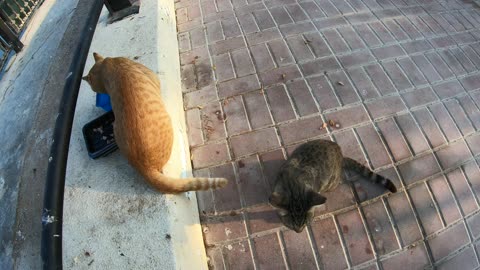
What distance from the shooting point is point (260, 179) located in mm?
2572

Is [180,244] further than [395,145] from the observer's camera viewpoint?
No

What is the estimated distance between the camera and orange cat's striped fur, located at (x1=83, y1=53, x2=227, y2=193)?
77.2 inches

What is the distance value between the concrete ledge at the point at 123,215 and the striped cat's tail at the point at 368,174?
1.32 meters

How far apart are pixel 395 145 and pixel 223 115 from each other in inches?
63.7

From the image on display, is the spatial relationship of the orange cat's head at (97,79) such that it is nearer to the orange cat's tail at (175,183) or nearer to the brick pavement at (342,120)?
the brick pavement at (342,120)

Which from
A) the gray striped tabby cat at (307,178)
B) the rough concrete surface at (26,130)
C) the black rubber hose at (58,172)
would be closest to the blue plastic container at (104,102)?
the black rubber hose at (58,172)

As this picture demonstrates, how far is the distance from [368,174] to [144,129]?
5.93 ft

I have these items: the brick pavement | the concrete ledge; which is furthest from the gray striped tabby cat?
the concrete ledge

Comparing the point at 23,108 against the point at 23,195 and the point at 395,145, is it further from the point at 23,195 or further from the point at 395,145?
the point at 395,145

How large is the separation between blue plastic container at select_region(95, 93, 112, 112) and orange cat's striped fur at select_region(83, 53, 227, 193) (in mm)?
215

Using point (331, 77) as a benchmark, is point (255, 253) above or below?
below

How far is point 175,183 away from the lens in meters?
1.97

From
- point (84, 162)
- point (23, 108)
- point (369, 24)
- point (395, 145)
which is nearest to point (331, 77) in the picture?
point (395, 145)

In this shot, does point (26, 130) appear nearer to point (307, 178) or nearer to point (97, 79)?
point (97, 79)
